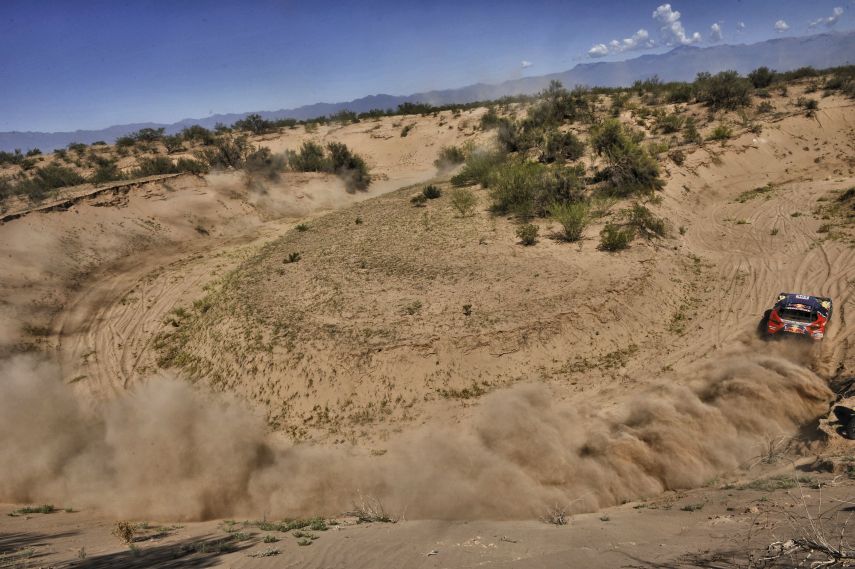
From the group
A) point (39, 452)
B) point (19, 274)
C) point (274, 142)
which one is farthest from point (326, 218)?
point (274, 142)

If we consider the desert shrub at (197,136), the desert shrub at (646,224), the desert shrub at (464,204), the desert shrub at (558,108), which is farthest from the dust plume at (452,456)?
the desert shrub at (197,136)

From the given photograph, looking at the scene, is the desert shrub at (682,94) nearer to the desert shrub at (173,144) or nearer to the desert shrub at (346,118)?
the desert shrub at (346,118)

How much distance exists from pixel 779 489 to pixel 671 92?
110 ft

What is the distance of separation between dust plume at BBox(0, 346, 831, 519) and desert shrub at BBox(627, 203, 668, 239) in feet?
21.0

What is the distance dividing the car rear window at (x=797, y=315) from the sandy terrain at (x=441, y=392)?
2.33 feet

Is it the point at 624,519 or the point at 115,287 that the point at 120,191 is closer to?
the point at 115,287

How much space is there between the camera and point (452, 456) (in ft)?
28.0

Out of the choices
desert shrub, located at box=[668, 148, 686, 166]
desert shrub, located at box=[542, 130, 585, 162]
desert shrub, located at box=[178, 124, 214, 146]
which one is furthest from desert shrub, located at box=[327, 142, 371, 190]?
desert shrub, located at box=[668, 148, 686, 166]

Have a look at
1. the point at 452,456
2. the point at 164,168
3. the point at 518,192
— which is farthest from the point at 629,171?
the point at 164,168

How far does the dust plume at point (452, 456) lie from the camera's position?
769 cm

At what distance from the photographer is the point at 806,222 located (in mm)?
16297

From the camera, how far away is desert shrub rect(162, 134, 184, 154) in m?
37.2

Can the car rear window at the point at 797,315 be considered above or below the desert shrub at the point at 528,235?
below

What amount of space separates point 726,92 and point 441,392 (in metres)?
30.0
